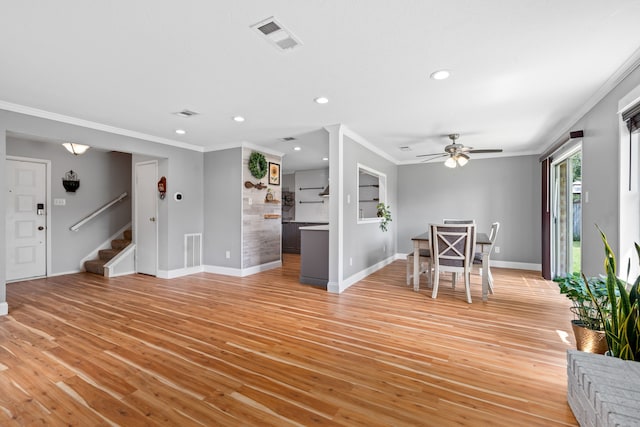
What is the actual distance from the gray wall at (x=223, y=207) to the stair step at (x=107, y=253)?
1775 millimetres

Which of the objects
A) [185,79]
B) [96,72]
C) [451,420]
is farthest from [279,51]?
[451,420]

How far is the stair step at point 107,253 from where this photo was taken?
5807mm

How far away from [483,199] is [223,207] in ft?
17.6

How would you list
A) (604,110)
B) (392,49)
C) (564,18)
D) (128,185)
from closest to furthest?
(564,18), (392,49), (604,110), (128,185)

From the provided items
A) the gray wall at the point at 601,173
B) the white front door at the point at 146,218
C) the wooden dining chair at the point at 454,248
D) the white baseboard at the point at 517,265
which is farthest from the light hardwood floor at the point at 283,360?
the white baseboard at the point at 517,265

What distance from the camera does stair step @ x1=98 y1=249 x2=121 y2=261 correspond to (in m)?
5.81

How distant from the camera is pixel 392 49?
2225 millimetres

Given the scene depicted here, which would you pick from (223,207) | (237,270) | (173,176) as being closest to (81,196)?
(173,176)

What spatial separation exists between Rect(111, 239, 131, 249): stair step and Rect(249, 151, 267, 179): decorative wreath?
2991 millimetres

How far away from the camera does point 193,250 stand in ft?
18.4

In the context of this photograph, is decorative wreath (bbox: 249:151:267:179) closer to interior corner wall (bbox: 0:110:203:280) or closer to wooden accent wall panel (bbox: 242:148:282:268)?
wooden accent wall panel (bbox: 242:148:282:268)

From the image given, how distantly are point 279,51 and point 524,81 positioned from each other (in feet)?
7.36

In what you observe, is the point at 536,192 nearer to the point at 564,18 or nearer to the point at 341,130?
the point at 341,130

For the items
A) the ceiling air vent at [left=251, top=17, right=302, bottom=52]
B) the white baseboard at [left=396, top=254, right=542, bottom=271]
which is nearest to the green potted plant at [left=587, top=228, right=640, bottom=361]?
the ceiling air vent at [left=251, top=17, right=302, bottom=52]
